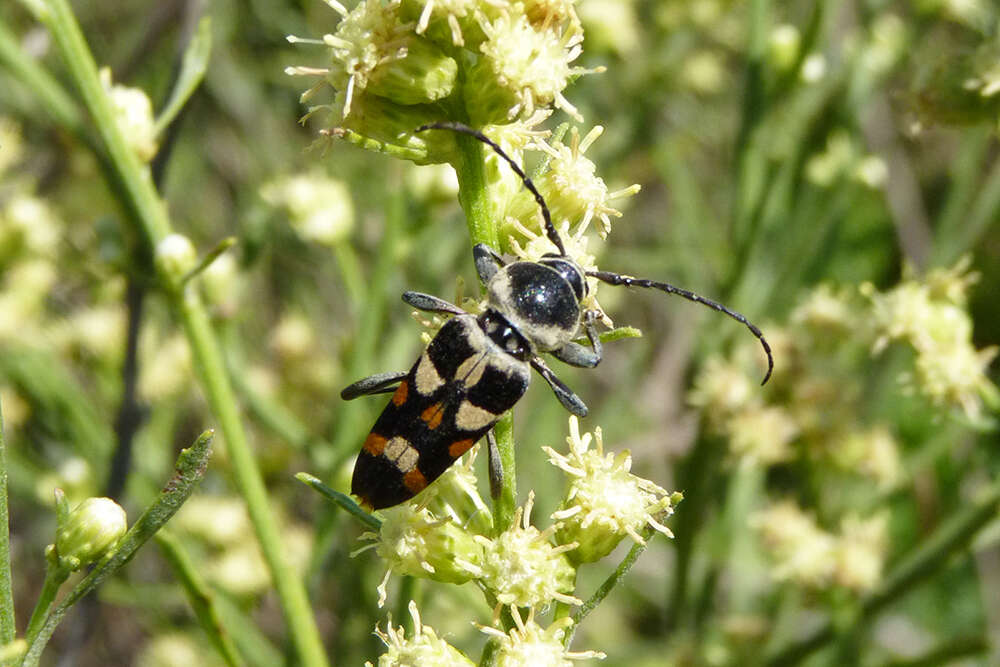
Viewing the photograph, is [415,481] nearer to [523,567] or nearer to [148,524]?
[523,567]

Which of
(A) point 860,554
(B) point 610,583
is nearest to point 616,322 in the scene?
(A) point 860,554

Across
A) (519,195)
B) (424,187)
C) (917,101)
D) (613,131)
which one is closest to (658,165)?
(613,131)

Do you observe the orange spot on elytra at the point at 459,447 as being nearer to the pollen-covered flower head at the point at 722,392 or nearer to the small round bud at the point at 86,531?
the small round bud at the point at 86,531

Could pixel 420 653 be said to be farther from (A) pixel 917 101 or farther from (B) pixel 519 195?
(A) pixel 917 101

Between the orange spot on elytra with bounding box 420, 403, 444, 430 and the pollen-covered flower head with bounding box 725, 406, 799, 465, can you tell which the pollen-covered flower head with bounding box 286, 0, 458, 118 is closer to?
the orange spot on elytra with bounding box 420, 403, 444, 430

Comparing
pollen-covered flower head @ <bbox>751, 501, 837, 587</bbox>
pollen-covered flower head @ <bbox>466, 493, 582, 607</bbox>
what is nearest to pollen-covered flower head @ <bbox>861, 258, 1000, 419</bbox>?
pollen-covered flower head @ <bbox>751, 501, 837, 587</bbox>

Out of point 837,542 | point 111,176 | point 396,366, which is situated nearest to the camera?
point 111,176
